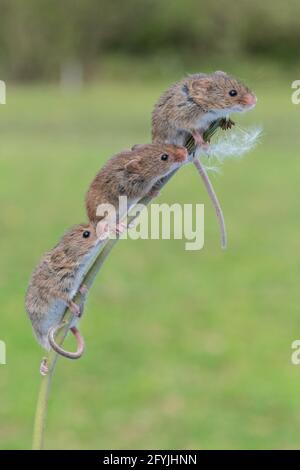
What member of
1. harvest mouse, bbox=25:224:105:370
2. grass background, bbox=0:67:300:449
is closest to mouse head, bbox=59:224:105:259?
harvest mouse, bbox=25:224:105:370

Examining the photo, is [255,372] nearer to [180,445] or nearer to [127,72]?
[180,445]

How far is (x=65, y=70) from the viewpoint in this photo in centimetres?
3269

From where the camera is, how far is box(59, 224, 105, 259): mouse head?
598 mm

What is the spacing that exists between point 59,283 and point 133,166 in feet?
0.32

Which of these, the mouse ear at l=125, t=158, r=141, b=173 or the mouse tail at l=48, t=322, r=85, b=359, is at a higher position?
the mouse ear at l=125, t=158, r=141, b=173

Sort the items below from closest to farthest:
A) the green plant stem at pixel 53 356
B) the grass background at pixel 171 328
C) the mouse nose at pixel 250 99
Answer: the green plant stem at pixel 53 356
the mouse nose at pixel 250 99
the grass background at pixel 171 328

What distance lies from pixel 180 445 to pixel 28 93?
23885mm

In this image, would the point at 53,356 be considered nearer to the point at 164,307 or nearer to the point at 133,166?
the point at 133,166

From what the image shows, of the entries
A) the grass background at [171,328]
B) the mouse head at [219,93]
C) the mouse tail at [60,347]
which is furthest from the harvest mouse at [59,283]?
the grass background at [171,328]

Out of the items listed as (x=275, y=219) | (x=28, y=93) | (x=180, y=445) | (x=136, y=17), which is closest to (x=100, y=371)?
(x=180, y=445)

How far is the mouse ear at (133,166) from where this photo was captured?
1.99 feet

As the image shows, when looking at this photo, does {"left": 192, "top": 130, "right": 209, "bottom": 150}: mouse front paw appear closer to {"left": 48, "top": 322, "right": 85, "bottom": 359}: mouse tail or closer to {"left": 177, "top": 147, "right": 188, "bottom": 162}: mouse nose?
{"left": 177, "top": 147, "right": 188, "bottom": 162}: mouse nose

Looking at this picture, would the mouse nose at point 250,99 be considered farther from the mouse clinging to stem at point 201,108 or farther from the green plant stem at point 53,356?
the green plant stem at point 53,356

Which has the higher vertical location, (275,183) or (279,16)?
(279,16)
